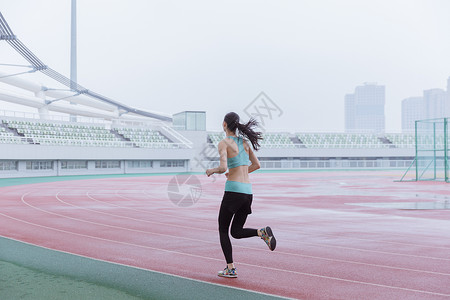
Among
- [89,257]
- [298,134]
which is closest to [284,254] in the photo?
[89,257]

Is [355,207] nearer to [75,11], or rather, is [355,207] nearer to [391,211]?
[391,211]

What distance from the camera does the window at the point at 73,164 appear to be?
45.2m

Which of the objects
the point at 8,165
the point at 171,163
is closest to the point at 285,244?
the point at 8,165

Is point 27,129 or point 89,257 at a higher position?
point 27,129

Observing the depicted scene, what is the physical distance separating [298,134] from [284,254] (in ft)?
219

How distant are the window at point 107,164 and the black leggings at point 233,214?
45.0 meters

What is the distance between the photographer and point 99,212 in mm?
13516

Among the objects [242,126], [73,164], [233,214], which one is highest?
[242,126]

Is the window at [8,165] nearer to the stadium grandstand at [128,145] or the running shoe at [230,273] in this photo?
the stadium grandstand at [128,145]

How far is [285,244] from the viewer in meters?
8.48

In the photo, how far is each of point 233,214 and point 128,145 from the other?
4951cm

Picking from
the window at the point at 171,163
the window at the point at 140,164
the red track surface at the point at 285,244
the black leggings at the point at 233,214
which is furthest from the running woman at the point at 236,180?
the window at the point at 171,163

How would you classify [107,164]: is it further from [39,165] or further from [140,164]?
[39,165]

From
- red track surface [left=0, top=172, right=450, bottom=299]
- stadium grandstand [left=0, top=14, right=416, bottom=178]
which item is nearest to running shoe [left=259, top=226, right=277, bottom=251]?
red track surface [left=0, top=172, right=450, bottom=299]
